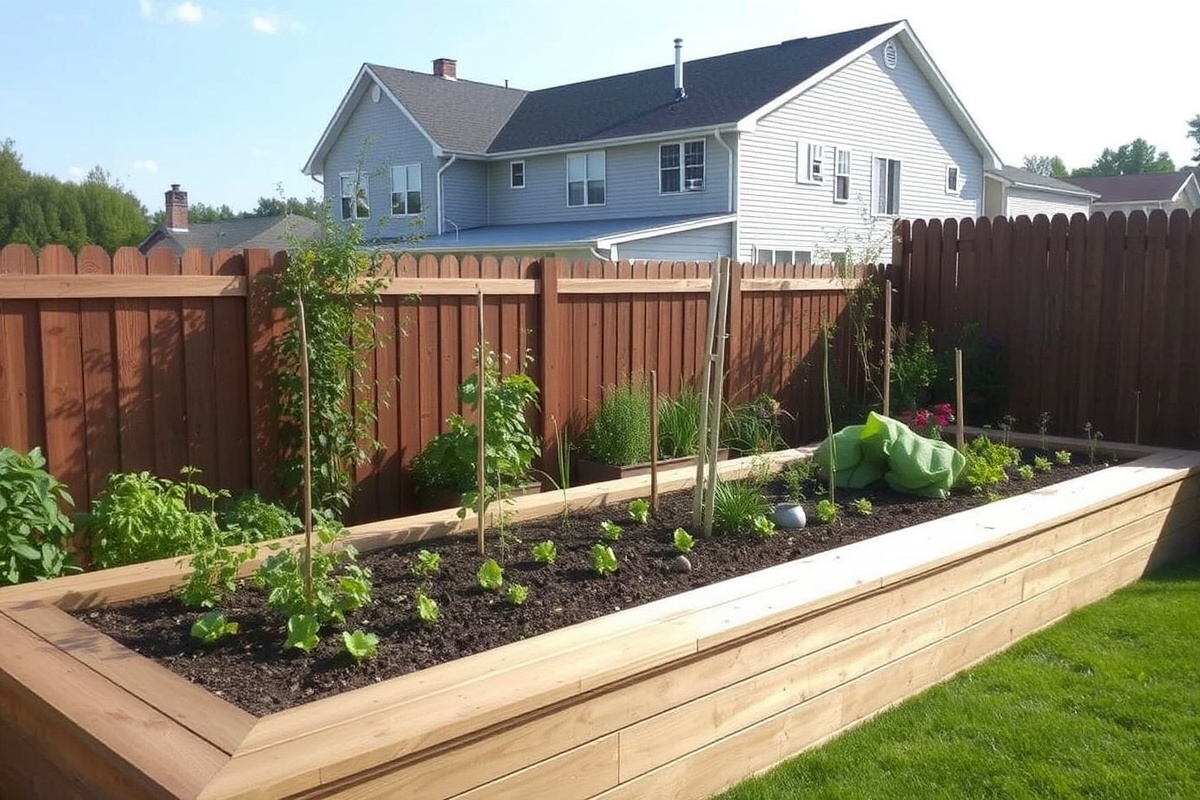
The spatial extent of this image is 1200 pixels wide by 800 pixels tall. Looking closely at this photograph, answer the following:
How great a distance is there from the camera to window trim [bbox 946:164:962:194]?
26.2 metres

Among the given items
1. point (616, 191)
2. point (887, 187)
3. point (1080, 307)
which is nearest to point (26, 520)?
point (1080, 307)

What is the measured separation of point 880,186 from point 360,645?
75.8 feet

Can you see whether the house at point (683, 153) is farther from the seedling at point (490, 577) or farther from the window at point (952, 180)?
the seedling at point (490, 577)

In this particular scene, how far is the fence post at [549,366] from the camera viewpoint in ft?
21.9

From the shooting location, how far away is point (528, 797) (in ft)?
9.27

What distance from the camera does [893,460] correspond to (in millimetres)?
5801

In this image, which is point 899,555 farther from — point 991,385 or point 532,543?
point 991,385

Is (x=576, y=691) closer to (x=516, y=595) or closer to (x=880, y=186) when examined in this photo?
(x=516, y=595)

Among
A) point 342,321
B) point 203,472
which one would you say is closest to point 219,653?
point 203,472

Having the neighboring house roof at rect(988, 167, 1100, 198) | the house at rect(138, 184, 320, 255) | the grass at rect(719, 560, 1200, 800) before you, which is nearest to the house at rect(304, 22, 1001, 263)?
the neighboring house roof at rect(988, 167, 1100, 198)

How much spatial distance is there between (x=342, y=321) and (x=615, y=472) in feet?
7.11

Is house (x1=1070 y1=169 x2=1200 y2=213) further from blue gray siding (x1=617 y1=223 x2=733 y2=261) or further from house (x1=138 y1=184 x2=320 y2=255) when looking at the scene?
house (x1=138 y1=184 x2=320 y2=255)

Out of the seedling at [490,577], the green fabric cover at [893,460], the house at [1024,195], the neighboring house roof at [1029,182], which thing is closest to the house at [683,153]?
the neighboring house roof at [1029,182]

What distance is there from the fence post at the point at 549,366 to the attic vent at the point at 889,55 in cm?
1929
